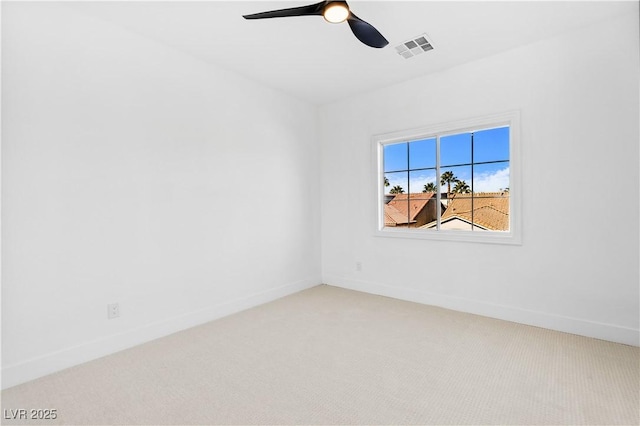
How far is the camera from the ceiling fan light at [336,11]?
6.12 feet

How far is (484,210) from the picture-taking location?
3699 millimetres

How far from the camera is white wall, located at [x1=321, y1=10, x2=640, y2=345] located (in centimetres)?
256

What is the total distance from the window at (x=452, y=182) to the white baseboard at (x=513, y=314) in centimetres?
65

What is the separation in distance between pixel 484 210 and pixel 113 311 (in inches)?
149

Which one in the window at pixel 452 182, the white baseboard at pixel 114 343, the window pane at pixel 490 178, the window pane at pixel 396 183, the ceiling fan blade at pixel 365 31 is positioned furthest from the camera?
the window pane at pixel 396 183

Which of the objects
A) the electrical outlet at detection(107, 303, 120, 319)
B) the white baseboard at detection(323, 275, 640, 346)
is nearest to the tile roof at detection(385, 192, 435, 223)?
the white baseboard at detection(323, 275, 640, 346)

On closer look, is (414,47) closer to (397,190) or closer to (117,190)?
(397,190)

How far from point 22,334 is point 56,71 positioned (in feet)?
5.94

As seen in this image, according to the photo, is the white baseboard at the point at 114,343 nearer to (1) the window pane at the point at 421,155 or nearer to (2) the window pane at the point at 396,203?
(2) the window pane at the point at 396,203

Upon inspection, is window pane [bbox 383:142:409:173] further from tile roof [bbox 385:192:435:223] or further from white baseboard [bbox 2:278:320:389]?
white baseboard [bbox 2:278:320:389]

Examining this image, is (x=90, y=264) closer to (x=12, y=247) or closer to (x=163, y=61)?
(x=12, y=247)

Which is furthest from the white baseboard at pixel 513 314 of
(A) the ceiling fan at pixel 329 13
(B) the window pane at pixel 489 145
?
(A) the ceiling fan at pixel 329 13

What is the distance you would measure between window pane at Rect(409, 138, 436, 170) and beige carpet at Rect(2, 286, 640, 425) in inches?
74.4

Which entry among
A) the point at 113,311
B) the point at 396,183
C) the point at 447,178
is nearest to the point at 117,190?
the point at 113,311
